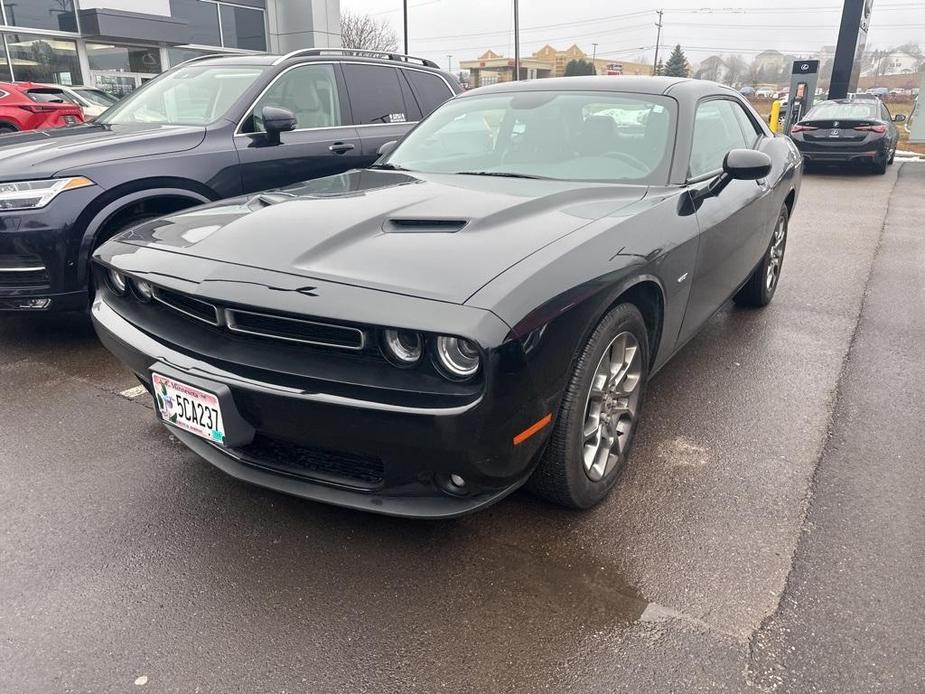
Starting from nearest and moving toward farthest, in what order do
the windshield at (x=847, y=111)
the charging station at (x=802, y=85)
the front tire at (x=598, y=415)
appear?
the front tire at (x=598, y=415)
the windshield at (x=847, y=111)
the charging station at (x=802, y=85)

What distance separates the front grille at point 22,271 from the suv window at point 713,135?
3387mm

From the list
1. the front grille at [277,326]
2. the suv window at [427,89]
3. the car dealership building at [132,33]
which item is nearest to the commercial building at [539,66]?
the car dealership building at [132,33]

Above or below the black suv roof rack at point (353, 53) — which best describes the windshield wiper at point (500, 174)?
below

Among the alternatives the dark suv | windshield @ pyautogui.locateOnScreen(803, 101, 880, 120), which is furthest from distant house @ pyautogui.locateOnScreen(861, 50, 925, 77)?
the dark suv

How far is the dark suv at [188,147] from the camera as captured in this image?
3.79m

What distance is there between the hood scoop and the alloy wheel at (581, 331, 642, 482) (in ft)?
2.19

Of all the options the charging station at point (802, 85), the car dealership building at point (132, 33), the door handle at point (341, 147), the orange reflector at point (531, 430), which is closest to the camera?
the orange reflector at point (531, 430)

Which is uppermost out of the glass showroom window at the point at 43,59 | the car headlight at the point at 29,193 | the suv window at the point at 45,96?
the glass showroom window at the point at 43,59

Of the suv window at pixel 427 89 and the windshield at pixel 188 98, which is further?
the suv window at pixel 427 89

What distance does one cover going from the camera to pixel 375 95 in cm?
566

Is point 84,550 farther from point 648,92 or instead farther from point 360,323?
point 648,92

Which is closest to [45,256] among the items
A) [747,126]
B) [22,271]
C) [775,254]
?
[22,271]

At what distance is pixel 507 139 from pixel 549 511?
6.19 feet

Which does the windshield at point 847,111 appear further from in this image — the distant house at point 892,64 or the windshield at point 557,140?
the distant house at point 892,64
